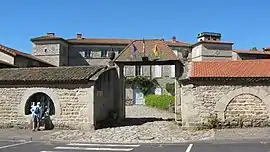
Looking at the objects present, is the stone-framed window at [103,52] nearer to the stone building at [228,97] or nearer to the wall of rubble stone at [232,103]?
the stone building at [228,97]

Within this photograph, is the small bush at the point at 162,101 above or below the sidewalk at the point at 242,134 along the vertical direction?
above

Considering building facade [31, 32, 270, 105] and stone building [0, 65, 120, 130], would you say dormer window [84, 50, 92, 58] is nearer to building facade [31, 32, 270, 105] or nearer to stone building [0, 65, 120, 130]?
building facade [31, 32, 270, 105]

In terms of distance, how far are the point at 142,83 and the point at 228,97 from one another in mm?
35671

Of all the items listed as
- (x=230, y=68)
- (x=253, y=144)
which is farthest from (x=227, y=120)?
(x=253, y=144)

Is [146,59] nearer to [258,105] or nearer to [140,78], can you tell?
[258,105]

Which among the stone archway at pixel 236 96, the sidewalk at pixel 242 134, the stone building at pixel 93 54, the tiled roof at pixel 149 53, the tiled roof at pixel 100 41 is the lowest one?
the sidewalk at pixel 242 134

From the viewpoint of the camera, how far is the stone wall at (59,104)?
1775 cm

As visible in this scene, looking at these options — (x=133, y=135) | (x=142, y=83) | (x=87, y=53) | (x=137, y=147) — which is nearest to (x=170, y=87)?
(x=142, y=83)

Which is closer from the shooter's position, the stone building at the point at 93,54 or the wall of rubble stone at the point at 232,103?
the wall of rubble stone at the point at 232,103

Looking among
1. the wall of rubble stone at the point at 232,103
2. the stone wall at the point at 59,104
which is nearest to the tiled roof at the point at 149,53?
the wall of rubble stone at the point at 232,103

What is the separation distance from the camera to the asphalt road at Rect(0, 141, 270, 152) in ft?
38.4

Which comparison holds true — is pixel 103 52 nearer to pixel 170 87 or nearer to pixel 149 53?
pixel 170 87

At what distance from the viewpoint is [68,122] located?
17984 mm

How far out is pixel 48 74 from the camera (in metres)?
19.2
